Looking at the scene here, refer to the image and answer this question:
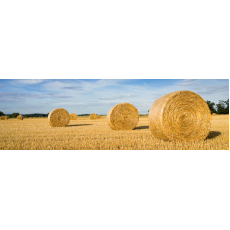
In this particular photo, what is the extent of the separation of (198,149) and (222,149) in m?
0.66

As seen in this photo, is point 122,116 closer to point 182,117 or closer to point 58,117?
point 182,117

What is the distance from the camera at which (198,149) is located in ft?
18.4

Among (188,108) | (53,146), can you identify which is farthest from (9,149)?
(188,108)

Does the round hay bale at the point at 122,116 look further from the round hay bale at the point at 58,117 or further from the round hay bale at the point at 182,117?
the round hay bale at the point at 58,117

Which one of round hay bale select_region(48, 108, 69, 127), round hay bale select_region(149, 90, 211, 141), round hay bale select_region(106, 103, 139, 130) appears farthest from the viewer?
round hay bale select_region(48, 108, 69, 127)

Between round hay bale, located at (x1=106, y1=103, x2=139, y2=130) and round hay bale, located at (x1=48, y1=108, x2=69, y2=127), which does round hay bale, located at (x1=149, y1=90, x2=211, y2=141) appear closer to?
round hay bale, located at (x1=106, y1=103, x2=139, y2=130)

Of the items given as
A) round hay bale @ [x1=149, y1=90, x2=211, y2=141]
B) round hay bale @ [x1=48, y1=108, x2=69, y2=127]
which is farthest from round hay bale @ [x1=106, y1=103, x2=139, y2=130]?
round hay bale @ [x1=48, y1=108, x2=69, y2=127]

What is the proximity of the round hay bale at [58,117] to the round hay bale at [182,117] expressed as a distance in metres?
9.13

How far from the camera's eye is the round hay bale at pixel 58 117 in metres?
14.0

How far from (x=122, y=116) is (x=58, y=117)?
5660mm

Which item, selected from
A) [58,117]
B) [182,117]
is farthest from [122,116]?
[58,117]

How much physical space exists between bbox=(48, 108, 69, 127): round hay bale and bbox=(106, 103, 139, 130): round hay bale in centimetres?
492

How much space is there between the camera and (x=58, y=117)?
1420 cm

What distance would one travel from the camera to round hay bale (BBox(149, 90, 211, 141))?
666 centimetres
